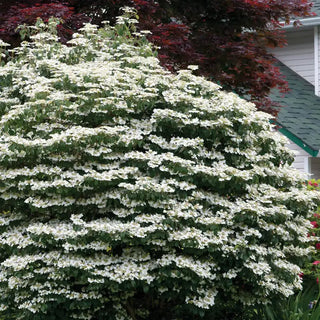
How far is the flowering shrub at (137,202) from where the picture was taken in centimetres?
498

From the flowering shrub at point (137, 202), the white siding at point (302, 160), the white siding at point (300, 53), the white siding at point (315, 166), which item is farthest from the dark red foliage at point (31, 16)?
the white siding at point (300, 53)

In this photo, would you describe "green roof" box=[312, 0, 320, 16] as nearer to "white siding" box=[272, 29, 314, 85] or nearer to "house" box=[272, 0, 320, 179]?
"house" box=[272, 0, 320, 179]

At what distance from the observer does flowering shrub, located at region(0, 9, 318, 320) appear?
4.98 metres

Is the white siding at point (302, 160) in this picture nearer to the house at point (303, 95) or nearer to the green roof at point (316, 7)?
the house at point (303, 95)

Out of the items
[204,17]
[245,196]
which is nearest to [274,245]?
[245,196]

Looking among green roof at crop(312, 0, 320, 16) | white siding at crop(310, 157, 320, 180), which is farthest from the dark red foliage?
green roof at crop(312, 0, 320, 16)

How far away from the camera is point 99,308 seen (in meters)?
5.29

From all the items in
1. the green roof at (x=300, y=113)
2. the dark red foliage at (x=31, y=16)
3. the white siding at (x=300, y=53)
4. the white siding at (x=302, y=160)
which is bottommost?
the white siding at (x=302, y=160)

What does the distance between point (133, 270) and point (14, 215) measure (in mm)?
1341

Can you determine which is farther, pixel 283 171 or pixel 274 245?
pixel 283 171

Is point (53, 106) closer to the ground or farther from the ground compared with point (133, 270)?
farther from the ground

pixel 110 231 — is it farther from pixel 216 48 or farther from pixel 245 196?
pixel 216 48

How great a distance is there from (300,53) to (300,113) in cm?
198

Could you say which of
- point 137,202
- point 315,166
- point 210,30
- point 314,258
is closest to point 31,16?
point 210,30
